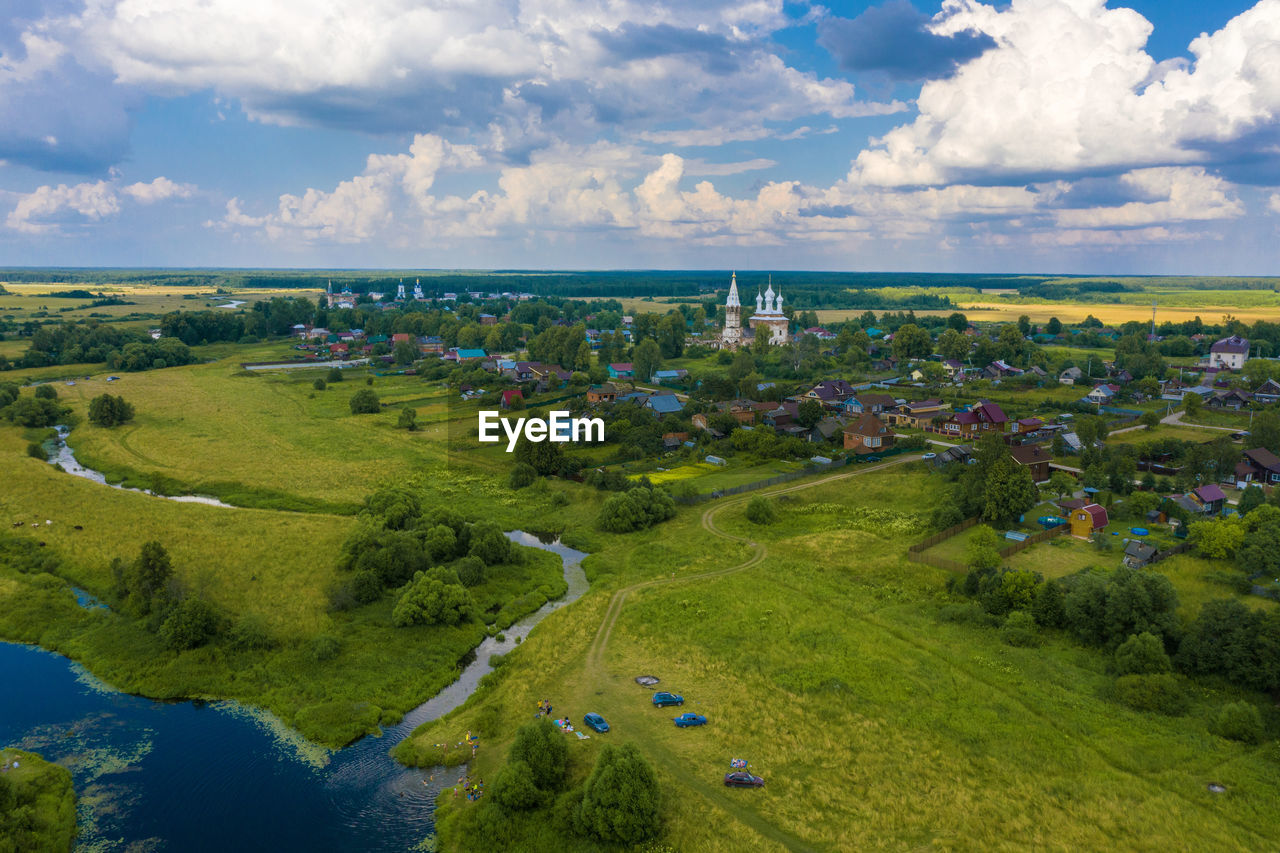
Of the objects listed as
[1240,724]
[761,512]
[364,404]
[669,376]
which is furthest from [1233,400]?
[364,404]

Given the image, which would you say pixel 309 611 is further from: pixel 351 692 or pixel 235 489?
pixel 235 489

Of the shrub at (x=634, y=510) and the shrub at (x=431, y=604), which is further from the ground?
the shrub at (x=634, y=510)

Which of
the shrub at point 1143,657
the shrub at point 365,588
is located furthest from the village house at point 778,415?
the shrub at point 365,588

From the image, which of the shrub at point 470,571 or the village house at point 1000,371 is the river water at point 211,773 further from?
the village house at point 1000,371

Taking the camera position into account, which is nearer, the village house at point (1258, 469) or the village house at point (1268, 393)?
the village house at point (1258, 469)

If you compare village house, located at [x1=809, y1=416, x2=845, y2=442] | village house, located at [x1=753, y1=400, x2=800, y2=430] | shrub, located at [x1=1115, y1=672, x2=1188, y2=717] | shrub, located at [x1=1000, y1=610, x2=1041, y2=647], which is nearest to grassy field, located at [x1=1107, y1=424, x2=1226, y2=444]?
village house, located at [x1=809, y1=416, x2=845, y2=442]

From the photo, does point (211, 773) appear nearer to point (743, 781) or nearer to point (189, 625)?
point (189, 625)

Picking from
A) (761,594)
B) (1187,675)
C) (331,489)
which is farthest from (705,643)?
(331,489)
